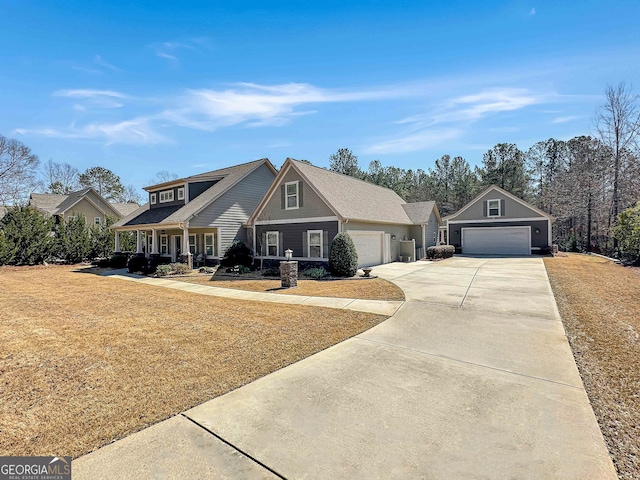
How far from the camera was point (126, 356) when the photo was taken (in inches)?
207

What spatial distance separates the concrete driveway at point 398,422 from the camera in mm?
2707

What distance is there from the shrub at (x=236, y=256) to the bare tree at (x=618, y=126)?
3051cm

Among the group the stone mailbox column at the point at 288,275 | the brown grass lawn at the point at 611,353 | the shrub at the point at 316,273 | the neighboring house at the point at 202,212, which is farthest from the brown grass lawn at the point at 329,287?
the neighboring house at the point at 202,212

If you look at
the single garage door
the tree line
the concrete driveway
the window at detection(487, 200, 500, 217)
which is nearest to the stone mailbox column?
the concrete driveway

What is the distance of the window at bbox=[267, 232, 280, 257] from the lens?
18.2 m

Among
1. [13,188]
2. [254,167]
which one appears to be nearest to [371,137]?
[254,167]

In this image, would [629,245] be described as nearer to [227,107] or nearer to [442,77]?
[442,77]

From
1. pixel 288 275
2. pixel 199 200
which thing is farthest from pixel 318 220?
pixel 199 200

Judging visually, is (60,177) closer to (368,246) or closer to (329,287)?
(368,246)

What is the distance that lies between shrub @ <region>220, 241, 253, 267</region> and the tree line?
2166 cm

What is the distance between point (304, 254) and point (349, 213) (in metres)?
3.33

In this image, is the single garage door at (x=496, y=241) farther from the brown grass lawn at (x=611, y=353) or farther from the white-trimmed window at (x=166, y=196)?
the white-trimmed window at (x=166, y=196)

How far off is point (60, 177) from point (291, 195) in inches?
2073

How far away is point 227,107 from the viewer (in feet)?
46.0
